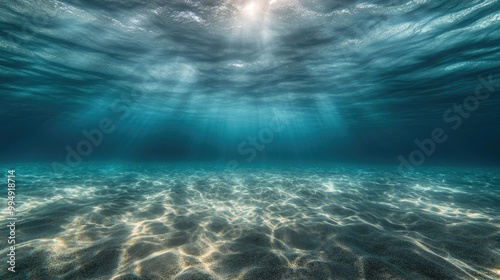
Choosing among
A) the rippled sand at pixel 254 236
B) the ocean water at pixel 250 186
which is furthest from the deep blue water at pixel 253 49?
the rippled sand at pixel 254 236

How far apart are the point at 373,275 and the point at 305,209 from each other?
435 cm

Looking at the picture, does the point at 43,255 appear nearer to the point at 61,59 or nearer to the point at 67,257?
the point at 67,257

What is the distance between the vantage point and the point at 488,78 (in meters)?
18.2

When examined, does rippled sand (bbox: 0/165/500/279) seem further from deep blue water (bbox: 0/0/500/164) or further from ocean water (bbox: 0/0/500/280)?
deep blue water (bbox: 0/0/500/164)

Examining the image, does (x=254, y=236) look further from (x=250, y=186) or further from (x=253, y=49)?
(x=253, y=49)

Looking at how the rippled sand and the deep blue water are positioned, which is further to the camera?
the deep blue water

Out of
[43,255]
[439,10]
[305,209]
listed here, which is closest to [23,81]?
[43,255]

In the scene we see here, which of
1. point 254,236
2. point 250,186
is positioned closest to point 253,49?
point 250,186

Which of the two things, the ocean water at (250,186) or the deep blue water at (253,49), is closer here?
the ocean water at (250,186)

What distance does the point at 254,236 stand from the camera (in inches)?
243

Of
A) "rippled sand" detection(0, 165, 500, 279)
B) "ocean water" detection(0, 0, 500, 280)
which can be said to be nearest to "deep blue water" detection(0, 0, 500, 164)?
"ocean water" detection(0, 0, 500, 280)

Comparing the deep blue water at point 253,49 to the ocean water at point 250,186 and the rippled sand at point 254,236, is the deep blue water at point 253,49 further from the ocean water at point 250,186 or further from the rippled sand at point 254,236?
the rippled sand at point 254,236

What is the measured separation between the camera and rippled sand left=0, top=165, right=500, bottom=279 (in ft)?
14.8

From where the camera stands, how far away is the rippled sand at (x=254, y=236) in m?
4.52
